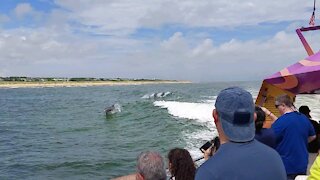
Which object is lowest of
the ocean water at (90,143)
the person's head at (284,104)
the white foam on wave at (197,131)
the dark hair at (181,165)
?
the ocean water at (90,143)

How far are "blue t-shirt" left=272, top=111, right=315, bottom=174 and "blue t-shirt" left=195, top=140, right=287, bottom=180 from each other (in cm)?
271

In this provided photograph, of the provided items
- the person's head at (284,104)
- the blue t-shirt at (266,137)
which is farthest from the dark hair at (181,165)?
the person's head at (284,104)

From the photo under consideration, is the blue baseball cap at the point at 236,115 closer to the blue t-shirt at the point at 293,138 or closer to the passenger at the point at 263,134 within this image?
the passenger at the point at 263,134

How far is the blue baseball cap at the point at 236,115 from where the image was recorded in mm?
2527

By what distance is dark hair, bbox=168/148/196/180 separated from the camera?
4.42 m

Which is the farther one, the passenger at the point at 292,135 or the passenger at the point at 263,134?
the passenger at the point at 292,135

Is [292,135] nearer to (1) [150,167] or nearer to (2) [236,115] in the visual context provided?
(1) [150,167]

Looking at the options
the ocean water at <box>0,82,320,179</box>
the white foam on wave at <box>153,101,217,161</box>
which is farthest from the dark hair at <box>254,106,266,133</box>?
the white foam on wave at <box>153,101,217,161</box>

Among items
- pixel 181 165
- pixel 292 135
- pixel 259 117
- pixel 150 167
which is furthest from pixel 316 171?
pixel 292 135

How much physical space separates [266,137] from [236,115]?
2.60m

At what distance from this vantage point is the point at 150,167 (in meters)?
3.85

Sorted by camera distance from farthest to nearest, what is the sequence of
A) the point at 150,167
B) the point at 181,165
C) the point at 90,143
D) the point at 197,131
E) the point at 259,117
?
the point at 197,131, the point at 90,143, the point at 259,117, the point at 181,165, the point at 150,167

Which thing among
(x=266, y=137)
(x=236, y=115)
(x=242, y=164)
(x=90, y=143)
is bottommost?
(x=90, y=143)

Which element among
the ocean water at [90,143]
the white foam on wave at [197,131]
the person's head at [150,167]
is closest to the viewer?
the person's head at [150,167]
